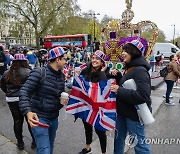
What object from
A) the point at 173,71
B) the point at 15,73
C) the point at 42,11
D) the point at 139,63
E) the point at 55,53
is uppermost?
the point at 42,11

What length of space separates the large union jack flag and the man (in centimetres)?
41

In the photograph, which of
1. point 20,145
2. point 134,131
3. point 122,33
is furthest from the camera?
point 122,33

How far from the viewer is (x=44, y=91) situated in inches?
99.9

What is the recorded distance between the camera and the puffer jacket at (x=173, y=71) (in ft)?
21.2

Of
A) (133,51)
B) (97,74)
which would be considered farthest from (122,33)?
(133,51)

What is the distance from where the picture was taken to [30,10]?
36594 mm

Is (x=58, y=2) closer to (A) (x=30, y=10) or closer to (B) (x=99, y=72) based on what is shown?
(A) (x=30, y=10)

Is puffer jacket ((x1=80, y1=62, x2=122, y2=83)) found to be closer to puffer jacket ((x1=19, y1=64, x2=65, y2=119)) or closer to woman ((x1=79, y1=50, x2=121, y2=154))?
woman ((x1=79, y1=50, x2=121, y2=154))

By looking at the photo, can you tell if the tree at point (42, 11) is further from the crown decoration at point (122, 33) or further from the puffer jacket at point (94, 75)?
the puffer jacket at point (94, 75)

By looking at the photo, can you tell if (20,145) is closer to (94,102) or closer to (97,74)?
(94,102)

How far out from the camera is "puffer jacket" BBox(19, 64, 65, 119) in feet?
8.09

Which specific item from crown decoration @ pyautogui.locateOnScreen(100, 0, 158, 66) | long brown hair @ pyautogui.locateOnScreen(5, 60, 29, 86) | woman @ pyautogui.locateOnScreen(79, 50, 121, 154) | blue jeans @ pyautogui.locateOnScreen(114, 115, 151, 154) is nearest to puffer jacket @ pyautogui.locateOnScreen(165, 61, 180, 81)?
crown decoration @ pyautogui.locateOnScreen(100, 0, 158, 66)

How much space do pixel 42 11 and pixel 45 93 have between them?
119 feet

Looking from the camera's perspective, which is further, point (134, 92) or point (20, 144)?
point (20, 144)
